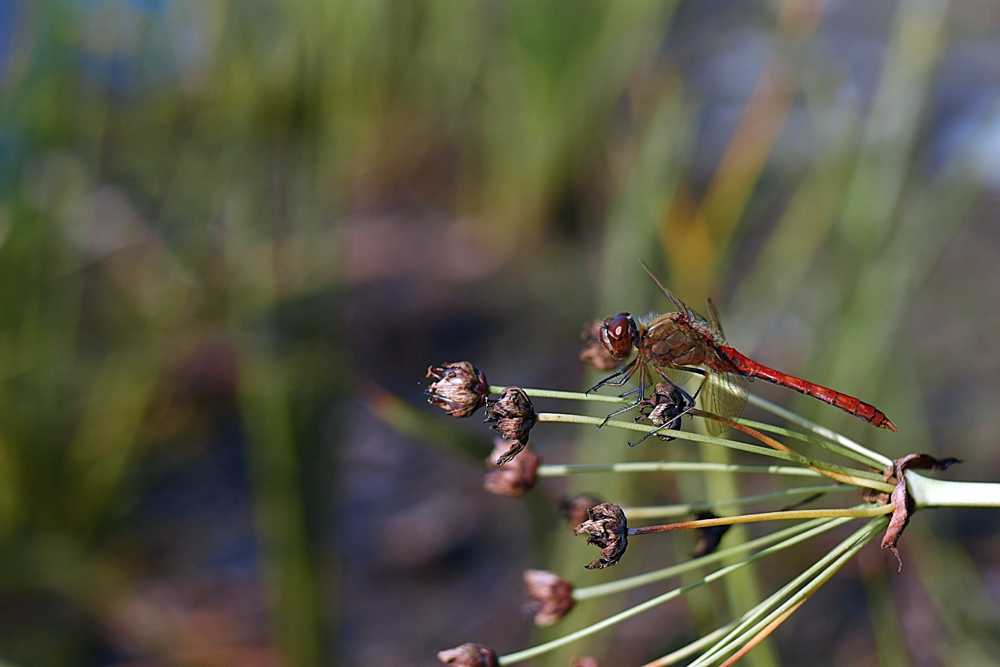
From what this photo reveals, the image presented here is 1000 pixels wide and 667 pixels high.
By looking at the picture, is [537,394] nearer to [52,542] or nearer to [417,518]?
[417,518]

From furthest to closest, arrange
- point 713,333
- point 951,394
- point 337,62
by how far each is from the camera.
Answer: point 337,62, point 951,394, point 713,333

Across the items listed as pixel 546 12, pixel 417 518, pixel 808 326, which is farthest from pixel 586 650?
pixel 546 12

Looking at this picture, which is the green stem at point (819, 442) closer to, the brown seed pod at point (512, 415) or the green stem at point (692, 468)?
the green stem at point (692, 468)

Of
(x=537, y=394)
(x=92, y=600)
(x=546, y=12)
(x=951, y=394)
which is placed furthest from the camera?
(x=546, y=12)

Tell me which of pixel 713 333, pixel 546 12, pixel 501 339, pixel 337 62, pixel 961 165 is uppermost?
pixel 337 62

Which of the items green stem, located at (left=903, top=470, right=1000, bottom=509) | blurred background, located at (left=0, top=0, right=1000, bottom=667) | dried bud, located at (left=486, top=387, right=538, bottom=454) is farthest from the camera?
blurred background, located at (left=0, top=0, right=1000, bottom=667)

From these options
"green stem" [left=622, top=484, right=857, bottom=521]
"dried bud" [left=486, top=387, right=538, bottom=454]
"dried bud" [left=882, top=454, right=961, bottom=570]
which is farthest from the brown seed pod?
"dried bud" [left=882, top=454, right=961, bottom=570]

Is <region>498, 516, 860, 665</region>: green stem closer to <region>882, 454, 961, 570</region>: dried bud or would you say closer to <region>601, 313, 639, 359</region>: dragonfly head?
<region>882, 454, 961, 570</region>: dried bud
